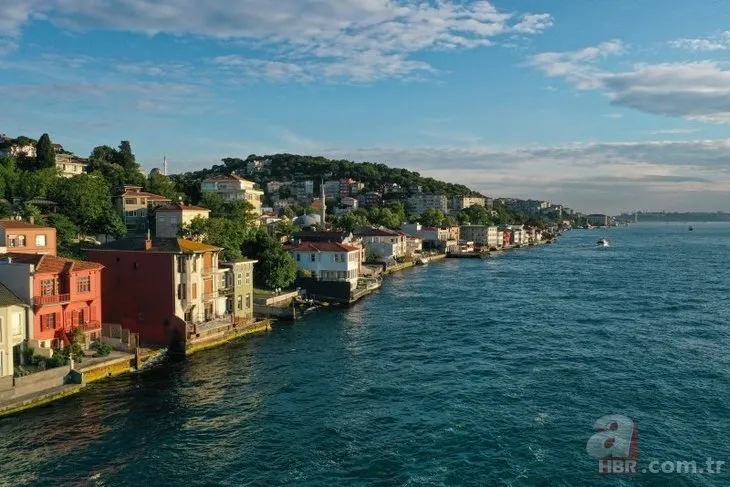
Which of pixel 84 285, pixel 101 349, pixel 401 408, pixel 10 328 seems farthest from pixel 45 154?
pixel 401 408

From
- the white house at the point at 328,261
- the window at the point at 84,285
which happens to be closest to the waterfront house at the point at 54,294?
the window at the point at 84,285

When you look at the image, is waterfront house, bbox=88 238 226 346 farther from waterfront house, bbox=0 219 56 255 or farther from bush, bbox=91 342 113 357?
waterfront house, bbox=0 219 56 255

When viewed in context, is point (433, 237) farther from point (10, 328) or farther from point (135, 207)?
A: point (10, 328)

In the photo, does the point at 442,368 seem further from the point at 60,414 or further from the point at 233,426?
the point at 60,414

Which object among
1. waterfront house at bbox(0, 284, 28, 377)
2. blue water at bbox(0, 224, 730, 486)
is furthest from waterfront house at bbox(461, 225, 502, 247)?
waterfront house at bbox(0, 284, 28, 377)

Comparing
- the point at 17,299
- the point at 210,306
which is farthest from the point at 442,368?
the point at 17,299

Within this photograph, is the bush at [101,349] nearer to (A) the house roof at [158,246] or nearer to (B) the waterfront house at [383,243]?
(A) the house roof at [158,246]
